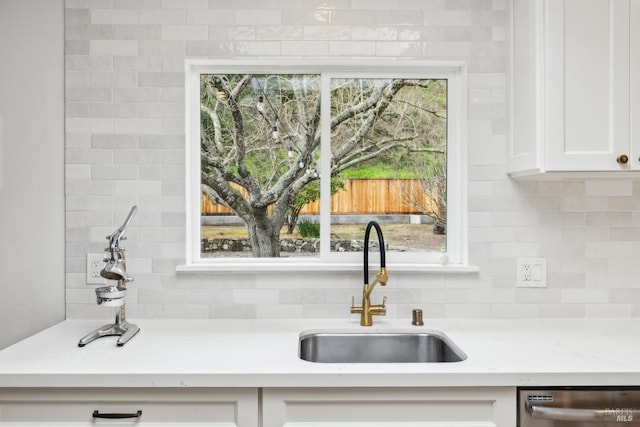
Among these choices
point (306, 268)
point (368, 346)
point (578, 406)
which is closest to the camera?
point (578, 406)

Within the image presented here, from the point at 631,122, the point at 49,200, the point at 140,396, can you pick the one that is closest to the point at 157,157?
the point at 49,200

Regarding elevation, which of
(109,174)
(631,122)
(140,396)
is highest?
(631,122)

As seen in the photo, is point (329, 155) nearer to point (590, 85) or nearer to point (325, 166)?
point (325, 166)

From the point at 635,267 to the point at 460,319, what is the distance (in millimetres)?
802

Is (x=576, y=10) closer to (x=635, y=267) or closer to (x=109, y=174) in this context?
(x=635, y=267)

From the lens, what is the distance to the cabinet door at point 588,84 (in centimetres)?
167

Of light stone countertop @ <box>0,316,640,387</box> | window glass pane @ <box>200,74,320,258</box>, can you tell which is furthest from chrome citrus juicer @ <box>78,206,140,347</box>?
window glass pane @ <box>200,74,320,258</box>

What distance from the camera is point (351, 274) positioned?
2047mm

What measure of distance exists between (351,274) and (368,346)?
0.32 meters

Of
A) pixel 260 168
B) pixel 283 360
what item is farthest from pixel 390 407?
pixel 260 168

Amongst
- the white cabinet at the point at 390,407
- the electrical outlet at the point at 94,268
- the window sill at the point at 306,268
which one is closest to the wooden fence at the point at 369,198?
the window sill at the point at 306,268

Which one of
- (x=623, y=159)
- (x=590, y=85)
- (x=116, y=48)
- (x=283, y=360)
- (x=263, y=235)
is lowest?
(x=283, y=360)

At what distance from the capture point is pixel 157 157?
2021mm

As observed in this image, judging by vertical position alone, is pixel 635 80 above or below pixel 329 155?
above
